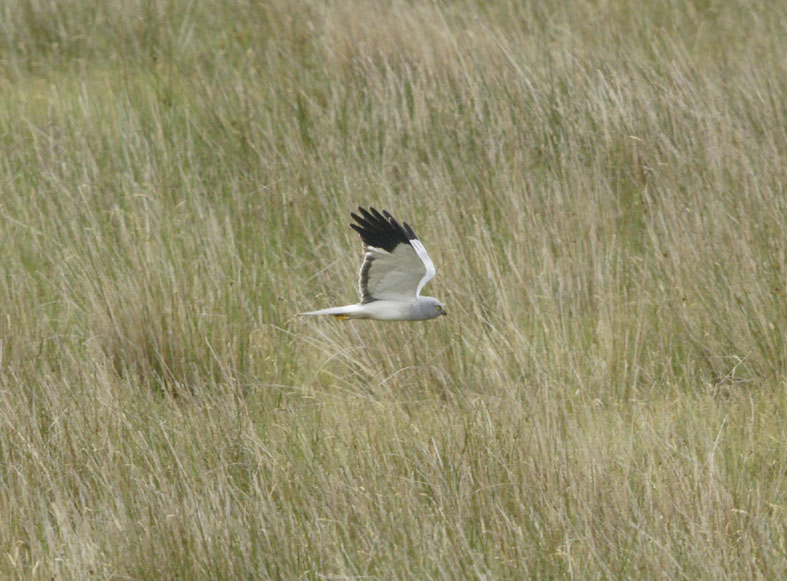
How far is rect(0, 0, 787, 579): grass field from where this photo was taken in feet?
10.5

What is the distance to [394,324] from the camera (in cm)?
455

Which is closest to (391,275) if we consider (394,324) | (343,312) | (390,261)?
(390,261)

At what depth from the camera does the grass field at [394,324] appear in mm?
3193

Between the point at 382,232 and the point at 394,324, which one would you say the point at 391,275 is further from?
the point at 394,324

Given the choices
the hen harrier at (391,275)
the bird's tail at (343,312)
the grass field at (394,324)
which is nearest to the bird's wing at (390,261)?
the hen harrier at (391,275)

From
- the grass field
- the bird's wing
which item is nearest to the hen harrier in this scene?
the bird's wing

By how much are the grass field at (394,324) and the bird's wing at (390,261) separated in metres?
0.29

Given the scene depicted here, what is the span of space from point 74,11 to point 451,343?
4.81 meters

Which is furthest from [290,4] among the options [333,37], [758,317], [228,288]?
[758,317]

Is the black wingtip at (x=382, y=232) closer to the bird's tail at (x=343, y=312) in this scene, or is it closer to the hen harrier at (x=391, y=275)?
the hen harrier at (x=391, y=275)

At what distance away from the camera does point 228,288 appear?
4.60 meters

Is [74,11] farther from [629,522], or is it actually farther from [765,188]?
[629,522]

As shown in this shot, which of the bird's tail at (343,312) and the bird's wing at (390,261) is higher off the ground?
the bird's wing at (390,261)

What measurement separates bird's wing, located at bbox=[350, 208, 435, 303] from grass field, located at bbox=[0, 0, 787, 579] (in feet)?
0.94
